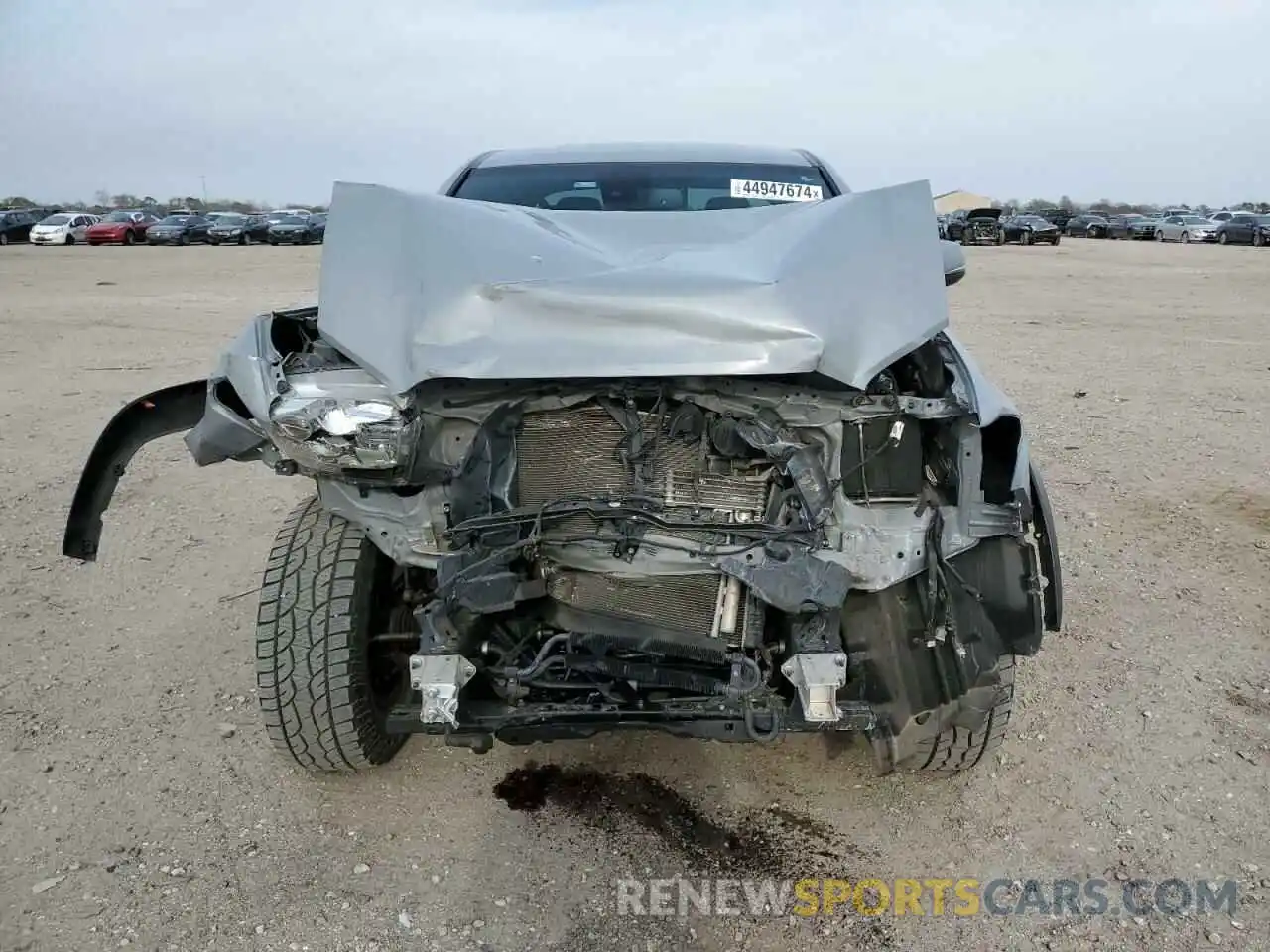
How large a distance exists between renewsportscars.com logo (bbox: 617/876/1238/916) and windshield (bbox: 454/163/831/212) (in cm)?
253

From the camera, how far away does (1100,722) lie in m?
3.19

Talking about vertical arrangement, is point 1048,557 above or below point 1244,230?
below

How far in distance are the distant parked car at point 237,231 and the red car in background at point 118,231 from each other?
2.68m

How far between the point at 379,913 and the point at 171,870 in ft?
1.97

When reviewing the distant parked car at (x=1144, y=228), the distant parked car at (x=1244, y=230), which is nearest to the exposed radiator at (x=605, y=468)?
the distant parked car at (x=1244, y=230)

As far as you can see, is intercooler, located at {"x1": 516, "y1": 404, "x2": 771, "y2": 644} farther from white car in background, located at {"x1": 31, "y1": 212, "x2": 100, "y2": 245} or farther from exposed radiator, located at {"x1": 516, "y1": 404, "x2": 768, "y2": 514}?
white car in background, located at {"x1": 31, "y1": 212, "x2": 100, "y2": 245}

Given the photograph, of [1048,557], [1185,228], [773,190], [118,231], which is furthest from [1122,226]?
[1048,557]

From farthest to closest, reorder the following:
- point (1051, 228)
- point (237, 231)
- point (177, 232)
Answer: point (1051, 228) → point (177, 232) → point (237, 231)

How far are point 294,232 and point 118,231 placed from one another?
6078mm

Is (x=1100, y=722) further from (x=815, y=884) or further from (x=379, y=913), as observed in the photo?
(x=379, y=913)

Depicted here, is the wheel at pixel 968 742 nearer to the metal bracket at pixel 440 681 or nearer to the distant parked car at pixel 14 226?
the metal bracket at pixel 440 681

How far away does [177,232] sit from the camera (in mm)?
32281

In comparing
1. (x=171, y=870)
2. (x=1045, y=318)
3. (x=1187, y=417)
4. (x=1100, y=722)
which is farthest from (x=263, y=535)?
(x=1045, y=318)

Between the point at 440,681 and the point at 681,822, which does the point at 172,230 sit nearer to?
the point at 440,681
